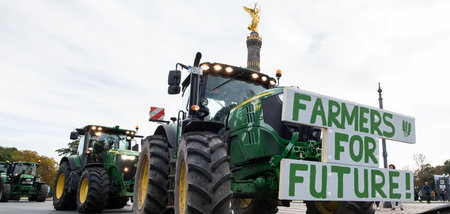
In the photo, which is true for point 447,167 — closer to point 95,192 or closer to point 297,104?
point 95,192

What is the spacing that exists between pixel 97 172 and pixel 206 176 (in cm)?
668

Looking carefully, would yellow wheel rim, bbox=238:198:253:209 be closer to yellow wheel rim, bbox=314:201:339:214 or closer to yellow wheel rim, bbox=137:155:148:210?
yellow wheel rim, bbox=314:201:339:214

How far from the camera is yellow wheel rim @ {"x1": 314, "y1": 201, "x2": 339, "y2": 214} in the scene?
5017 mm

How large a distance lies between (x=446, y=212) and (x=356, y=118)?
5.46ft

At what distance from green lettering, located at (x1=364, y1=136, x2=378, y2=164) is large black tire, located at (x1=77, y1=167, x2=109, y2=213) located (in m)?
7.23

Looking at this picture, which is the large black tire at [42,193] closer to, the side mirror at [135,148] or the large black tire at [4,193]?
the large black tire at [4,193]

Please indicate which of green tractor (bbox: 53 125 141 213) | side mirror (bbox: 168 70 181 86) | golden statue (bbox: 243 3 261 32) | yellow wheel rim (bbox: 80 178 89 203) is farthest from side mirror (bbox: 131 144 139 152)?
golden statue (bbox: 243 3 261 32)

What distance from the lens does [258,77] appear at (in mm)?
6066

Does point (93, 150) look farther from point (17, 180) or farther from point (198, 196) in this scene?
point (17, 180)

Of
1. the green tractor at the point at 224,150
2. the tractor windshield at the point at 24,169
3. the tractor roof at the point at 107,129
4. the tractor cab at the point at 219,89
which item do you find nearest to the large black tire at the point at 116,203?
the tractor roof at the point at 107,129

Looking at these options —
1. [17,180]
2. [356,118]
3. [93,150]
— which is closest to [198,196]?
[356,118]

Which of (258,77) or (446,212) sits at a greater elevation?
(258,77)

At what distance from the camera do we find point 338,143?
157 inches

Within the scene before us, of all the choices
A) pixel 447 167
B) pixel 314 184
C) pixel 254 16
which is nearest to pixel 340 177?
pixel 314 184
